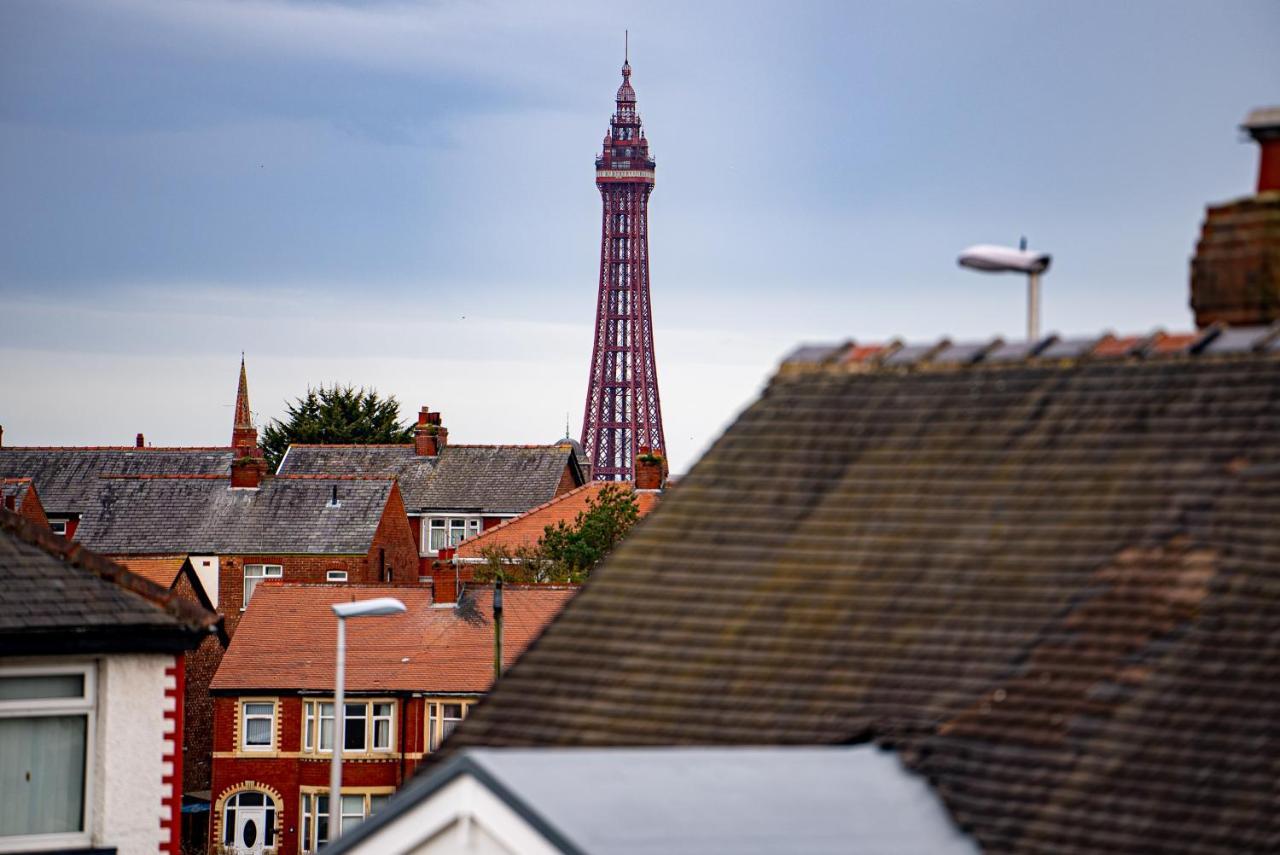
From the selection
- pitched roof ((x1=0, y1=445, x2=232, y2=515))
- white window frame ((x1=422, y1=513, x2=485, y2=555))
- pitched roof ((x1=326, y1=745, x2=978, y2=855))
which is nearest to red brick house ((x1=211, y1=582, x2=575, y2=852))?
white window frame ((x1=422, y1=513, x2=485, y2=555))

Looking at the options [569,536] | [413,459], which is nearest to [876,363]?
[569,536]

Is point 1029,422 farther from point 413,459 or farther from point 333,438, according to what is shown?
point 333,438

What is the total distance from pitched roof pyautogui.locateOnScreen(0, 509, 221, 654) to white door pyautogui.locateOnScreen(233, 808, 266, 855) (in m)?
37.6

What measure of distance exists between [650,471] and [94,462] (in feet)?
88.1

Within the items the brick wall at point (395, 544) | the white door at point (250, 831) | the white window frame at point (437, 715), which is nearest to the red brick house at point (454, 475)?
the brick wall at point (395, 544)

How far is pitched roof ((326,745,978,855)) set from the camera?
8.54 m

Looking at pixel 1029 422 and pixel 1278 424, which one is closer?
pixel 1278 424

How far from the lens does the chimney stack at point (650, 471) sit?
81938mm

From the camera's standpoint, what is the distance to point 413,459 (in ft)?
312

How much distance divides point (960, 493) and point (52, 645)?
981 centimetres

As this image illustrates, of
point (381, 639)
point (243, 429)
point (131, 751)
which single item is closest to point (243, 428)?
point (243, 429)

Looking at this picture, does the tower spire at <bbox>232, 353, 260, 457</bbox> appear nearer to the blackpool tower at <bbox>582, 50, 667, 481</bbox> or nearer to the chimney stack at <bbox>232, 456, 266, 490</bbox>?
the chimney stack at <bbox>232, 456, 266, 490</bbox>

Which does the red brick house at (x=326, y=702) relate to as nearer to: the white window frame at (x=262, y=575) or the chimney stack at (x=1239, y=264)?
the white window frame at (x=262, y=575)

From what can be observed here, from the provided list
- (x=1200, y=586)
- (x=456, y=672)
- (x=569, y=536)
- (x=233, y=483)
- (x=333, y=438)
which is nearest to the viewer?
(x=1200, y=586)
